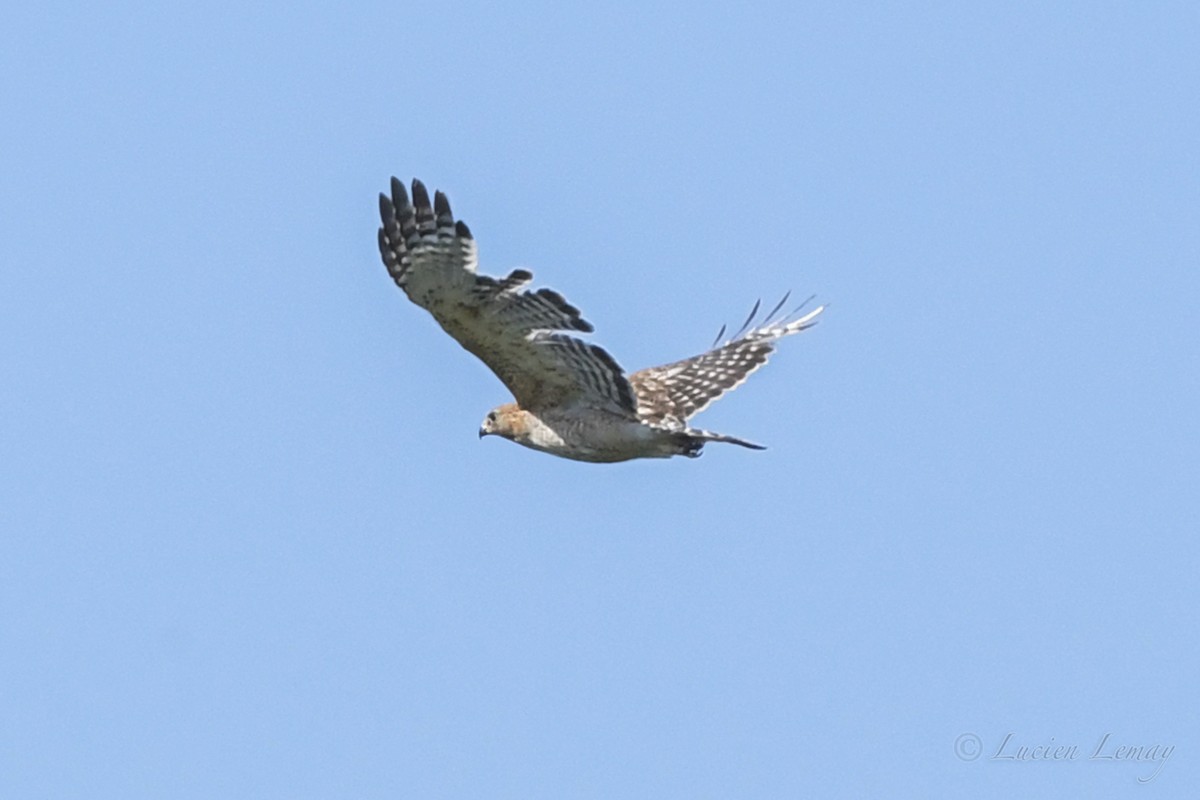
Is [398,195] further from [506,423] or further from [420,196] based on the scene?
[506,423]

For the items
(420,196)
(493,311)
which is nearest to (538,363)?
(493,311)

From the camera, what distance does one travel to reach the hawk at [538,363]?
45.8 feet

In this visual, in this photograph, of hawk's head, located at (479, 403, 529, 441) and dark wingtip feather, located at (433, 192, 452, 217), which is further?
hawk's head, located at (479, 403, 529, 441)

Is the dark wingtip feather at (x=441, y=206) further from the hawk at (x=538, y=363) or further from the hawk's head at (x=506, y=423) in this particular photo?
the hawk's head at (x=506, y=423)

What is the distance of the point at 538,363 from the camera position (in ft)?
49.6

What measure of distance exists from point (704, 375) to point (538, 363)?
2714mm

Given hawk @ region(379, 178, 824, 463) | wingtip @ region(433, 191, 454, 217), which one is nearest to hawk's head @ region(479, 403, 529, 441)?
hawk @ region(379, 178, 824, 463)

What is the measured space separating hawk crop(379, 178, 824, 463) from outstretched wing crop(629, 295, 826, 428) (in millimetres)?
18

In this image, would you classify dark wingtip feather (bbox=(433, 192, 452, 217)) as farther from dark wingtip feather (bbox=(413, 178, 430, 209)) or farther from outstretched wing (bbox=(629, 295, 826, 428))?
outstretched wing (bbox=(629, 295, 826, 428))

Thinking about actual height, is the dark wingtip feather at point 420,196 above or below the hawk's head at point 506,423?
above

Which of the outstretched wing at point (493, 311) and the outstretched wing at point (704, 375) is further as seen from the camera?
the outstretched wing at point (704, 375)

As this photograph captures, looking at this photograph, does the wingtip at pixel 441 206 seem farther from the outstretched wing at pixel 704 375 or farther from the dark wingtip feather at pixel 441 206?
the outstretched wing at pixel 704 375

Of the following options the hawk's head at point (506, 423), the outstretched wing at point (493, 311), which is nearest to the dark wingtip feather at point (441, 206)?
the outstretched wing at point (493, 311)

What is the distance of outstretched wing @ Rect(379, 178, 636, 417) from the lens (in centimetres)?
1391
